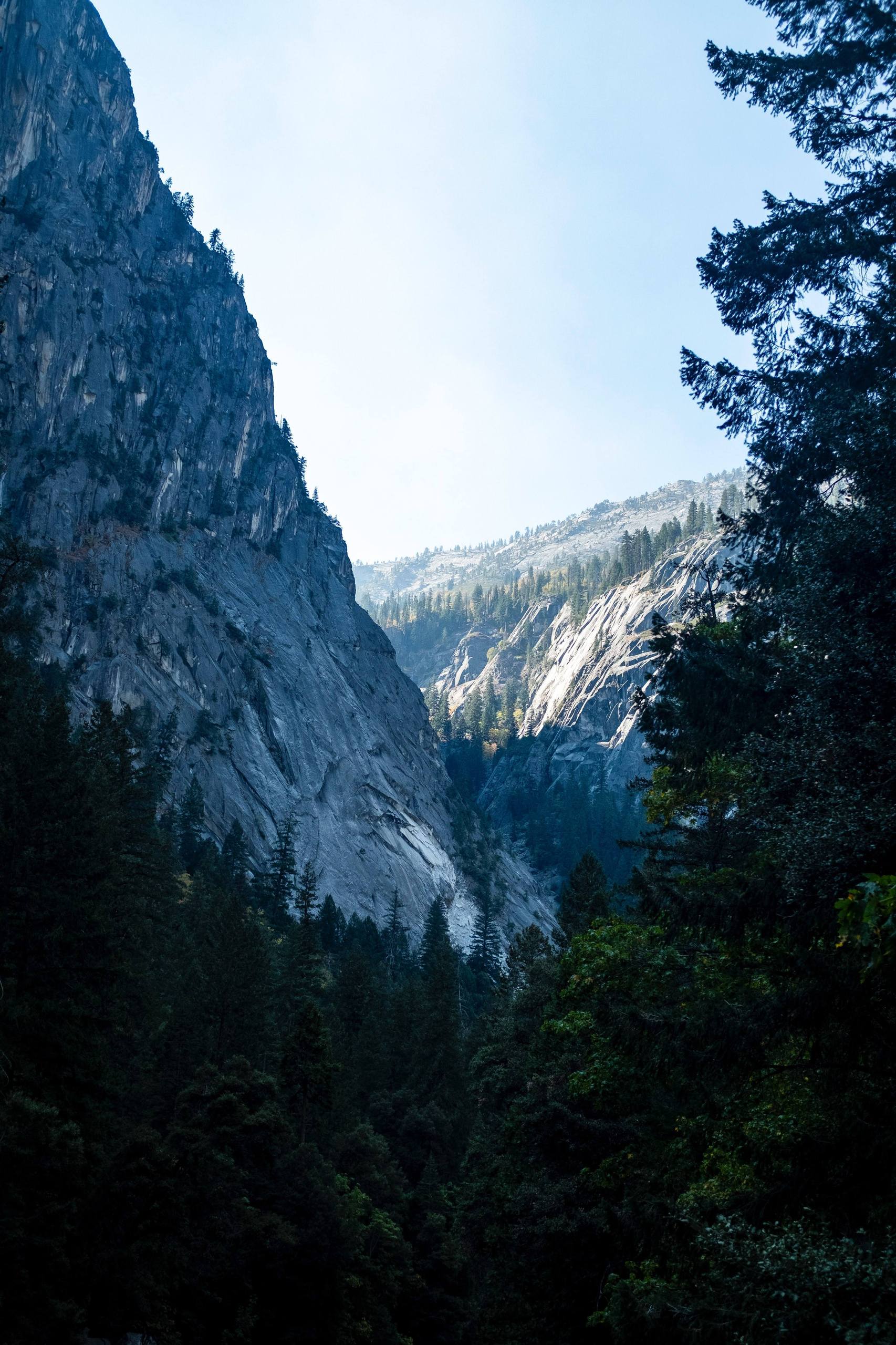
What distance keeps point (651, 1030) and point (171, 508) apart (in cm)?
10808

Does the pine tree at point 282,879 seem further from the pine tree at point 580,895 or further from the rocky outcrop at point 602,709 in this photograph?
the rocky outcrop at point 602,709

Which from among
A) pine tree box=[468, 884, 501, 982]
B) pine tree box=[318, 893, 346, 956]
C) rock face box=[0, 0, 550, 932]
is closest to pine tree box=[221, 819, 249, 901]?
pine tree box=[318, 893, 346, 956]

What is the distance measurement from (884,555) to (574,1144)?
520 inches

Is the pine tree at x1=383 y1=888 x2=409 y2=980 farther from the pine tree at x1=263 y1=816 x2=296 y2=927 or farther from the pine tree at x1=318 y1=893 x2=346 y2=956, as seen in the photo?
the pine tree at x1=263 y1=816 x2=296 y2=927

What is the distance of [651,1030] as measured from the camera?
10.8 m

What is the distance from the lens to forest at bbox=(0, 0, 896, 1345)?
29.8 ft

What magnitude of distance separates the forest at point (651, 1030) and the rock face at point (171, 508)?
56254 millimetres

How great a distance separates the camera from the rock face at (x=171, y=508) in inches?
3720

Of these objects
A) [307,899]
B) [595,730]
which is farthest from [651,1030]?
[595,730]

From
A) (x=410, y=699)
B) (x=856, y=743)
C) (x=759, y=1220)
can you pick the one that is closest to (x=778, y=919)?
(x=856, y=743)

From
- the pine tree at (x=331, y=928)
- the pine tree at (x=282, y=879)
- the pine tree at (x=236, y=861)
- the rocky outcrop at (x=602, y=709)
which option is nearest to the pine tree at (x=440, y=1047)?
the pine tree at (x=236, y=861)

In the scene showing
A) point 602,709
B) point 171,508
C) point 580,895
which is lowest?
point 580,895

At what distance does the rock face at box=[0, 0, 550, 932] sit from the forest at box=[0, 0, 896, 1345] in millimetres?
56254

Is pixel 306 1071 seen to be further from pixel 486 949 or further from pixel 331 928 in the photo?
pixel 486 949
